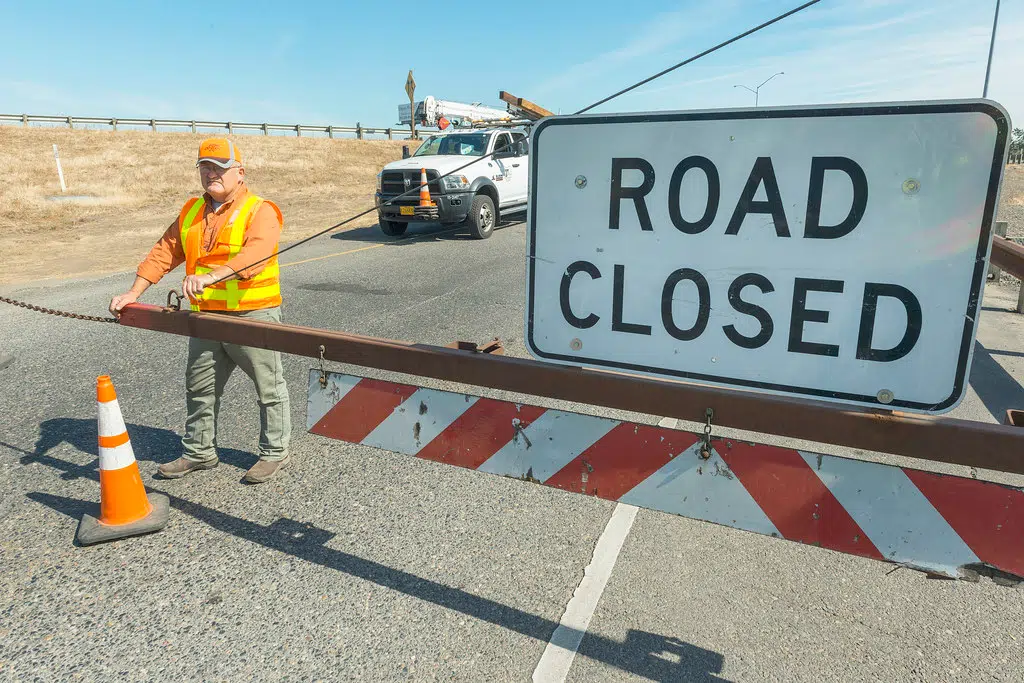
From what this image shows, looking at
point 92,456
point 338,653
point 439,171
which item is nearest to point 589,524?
point 338,653

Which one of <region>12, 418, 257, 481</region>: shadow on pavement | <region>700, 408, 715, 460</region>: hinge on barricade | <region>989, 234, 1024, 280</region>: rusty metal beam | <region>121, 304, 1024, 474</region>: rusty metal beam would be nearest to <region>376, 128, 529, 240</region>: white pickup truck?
<region>989, 234, 1024, 280</region>: rusty metal beam

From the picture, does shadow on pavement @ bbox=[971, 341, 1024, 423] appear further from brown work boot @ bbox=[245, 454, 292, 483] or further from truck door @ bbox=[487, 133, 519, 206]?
truck door @ bbox=[487, 133, 519, 206]

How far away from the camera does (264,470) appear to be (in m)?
4.06

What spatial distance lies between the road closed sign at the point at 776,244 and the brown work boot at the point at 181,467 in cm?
299

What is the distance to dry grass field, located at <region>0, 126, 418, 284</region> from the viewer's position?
1547cm

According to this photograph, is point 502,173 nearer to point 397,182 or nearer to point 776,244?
point 397,182

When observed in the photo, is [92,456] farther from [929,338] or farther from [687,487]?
[929,338]

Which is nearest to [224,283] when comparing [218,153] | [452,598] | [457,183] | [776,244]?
[218,153]

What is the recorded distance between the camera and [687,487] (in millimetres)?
2051

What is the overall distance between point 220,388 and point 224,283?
0.73 m

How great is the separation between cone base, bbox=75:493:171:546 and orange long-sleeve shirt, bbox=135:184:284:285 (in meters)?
1.30

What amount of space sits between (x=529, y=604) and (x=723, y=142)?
2.05 metres

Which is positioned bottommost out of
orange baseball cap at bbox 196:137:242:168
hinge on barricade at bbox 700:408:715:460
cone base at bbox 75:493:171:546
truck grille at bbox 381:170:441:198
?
cone base at bbox 75:493:171:546

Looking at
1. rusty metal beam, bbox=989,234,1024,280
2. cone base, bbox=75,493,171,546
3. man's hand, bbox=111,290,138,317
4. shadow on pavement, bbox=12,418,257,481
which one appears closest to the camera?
man's hand, bbox=111,290,138,317
